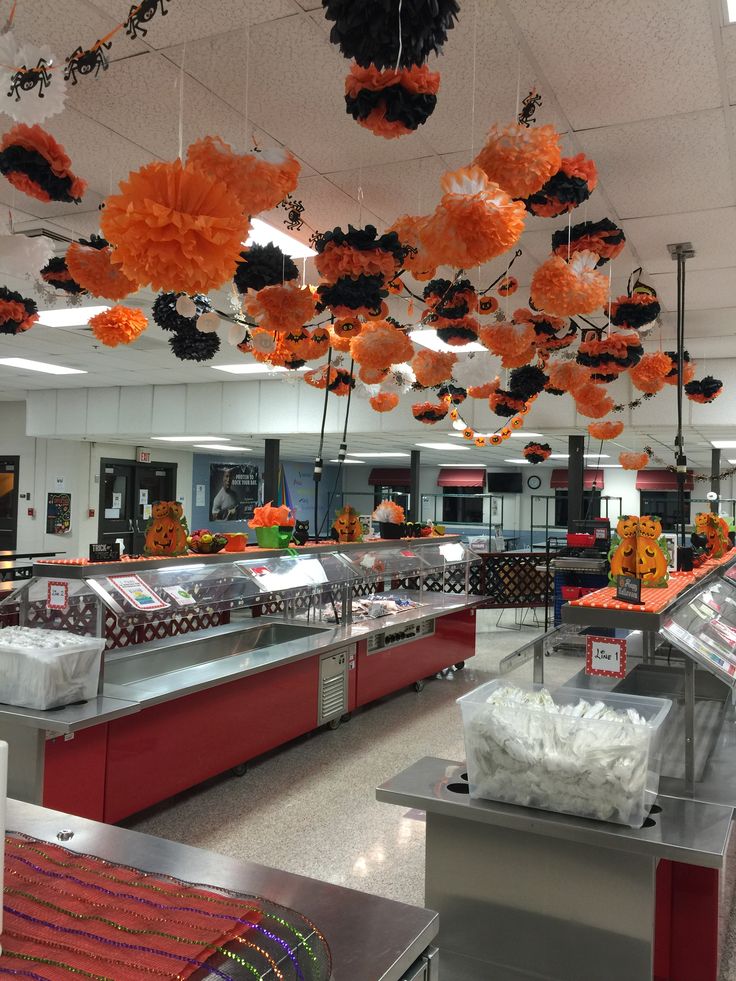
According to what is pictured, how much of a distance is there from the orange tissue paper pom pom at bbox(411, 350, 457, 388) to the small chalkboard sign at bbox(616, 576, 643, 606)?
242 centimetres

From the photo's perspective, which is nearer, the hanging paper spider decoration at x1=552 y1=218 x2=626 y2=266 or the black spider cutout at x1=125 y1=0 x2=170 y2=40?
the black spider cutout at x1=125 y1=0 x2=170 y2=40

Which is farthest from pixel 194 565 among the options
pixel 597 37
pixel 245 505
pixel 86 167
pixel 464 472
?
pixel 464 472

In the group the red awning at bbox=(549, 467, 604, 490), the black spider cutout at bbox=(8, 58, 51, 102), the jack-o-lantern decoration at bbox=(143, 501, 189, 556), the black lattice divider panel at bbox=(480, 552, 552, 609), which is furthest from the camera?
the red awning at bbox=(549, 467, 604, 490)

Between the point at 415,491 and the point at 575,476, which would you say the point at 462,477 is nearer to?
the point at 415,491

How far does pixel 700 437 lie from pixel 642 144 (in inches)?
314

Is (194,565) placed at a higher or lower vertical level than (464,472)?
lower

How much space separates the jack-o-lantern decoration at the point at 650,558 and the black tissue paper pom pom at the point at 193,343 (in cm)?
255

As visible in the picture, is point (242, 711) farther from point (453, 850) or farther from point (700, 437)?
point (700, 437)

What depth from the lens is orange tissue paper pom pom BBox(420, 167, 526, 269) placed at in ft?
7.08

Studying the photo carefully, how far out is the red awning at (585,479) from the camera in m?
20.0

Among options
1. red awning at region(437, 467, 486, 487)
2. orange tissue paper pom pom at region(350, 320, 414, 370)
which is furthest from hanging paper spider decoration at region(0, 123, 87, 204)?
red awning at region(437, 467, 486, 487)

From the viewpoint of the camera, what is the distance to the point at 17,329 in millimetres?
3969

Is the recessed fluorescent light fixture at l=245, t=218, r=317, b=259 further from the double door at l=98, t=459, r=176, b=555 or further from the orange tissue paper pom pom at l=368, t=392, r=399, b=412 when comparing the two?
the double door at l=98, t=459, r=176, b=555

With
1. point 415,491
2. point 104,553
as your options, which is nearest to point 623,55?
point 104,553
